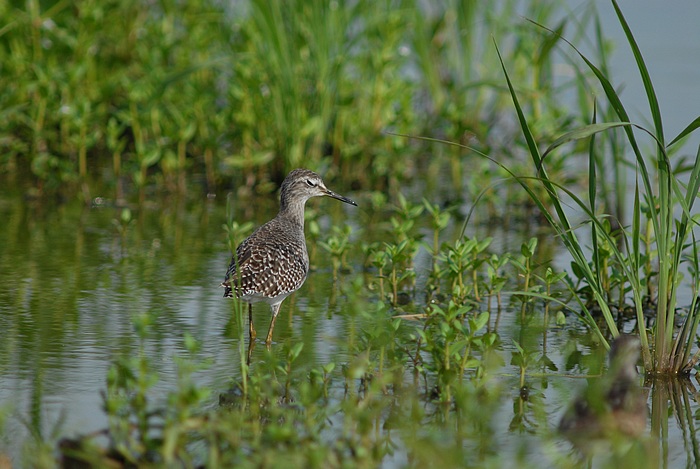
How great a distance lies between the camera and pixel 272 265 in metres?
7.12

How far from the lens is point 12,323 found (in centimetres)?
709

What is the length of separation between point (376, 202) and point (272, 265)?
2.42 meters

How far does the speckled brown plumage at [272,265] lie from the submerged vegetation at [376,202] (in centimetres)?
20

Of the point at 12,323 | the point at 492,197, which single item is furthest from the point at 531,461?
the point at 492,197

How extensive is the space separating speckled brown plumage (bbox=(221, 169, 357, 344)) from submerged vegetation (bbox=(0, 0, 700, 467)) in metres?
0.20

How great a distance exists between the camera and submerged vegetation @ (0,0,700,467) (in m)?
5.29

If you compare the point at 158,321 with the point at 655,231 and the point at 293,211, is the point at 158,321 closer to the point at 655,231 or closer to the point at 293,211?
the point at 293,211

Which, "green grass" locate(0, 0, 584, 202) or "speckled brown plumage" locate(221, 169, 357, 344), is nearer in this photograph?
"speckled brown plumage" locate(221, 169, 357, 344)

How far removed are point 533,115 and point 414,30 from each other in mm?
2497

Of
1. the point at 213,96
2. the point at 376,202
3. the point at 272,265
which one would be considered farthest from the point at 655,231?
the point at 213,96

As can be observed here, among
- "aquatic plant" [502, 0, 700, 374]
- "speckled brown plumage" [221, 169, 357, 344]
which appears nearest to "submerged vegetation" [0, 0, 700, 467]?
"aquatic plant" [502, 0, 700, 374]

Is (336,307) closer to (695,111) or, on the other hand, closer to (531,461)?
(531,461)

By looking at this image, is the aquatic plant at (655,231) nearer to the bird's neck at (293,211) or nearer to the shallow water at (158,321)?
Result: the shallow water at (158,321)

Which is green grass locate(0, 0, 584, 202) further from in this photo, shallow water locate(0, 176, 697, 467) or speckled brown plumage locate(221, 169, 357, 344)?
speckled brown plumage locate(221, 169, 357, 344)
